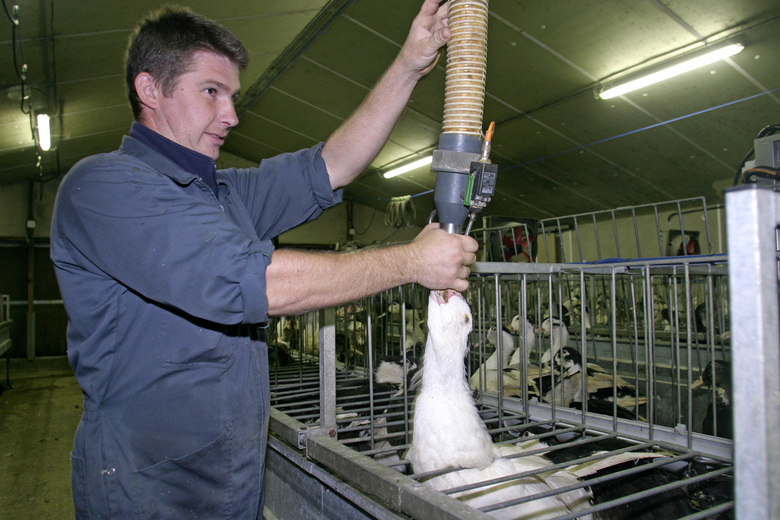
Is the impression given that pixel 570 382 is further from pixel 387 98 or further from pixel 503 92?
pixel 503 92

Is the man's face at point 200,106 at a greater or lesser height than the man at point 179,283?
greater

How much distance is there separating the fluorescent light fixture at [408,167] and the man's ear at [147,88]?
27.9 feet

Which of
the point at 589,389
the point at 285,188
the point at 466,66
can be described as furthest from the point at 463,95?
the point at 589,389

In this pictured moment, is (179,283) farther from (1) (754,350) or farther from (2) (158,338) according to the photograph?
(1) (754,350)

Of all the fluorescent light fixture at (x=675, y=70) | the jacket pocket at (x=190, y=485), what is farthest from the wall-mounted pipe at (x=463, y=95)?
the fluorescent light fixture at (x=675, y=70)

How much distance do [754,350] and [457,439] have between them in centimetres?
97

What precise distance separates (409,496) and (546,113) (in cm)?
709

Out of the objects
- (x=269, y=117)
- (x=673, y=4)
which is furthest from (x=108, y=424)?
(x=269, y=117)

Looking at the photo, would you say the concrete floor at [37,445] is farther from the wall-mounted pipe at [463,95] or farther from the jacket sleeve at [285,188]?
the wall-mounted pipe at [463,95]

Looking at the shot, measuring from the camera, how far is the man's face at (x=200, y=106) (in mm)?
1390

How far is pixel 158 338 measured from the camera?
1.25 meters

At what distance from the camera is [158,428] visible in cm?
123

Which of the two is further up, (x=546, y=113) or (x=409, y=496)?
(x=546, y=113)

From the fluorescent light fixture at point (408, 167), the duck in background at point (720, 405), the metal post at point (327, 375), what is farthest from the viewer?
the fluorescent light fixture at point (408, 167)
